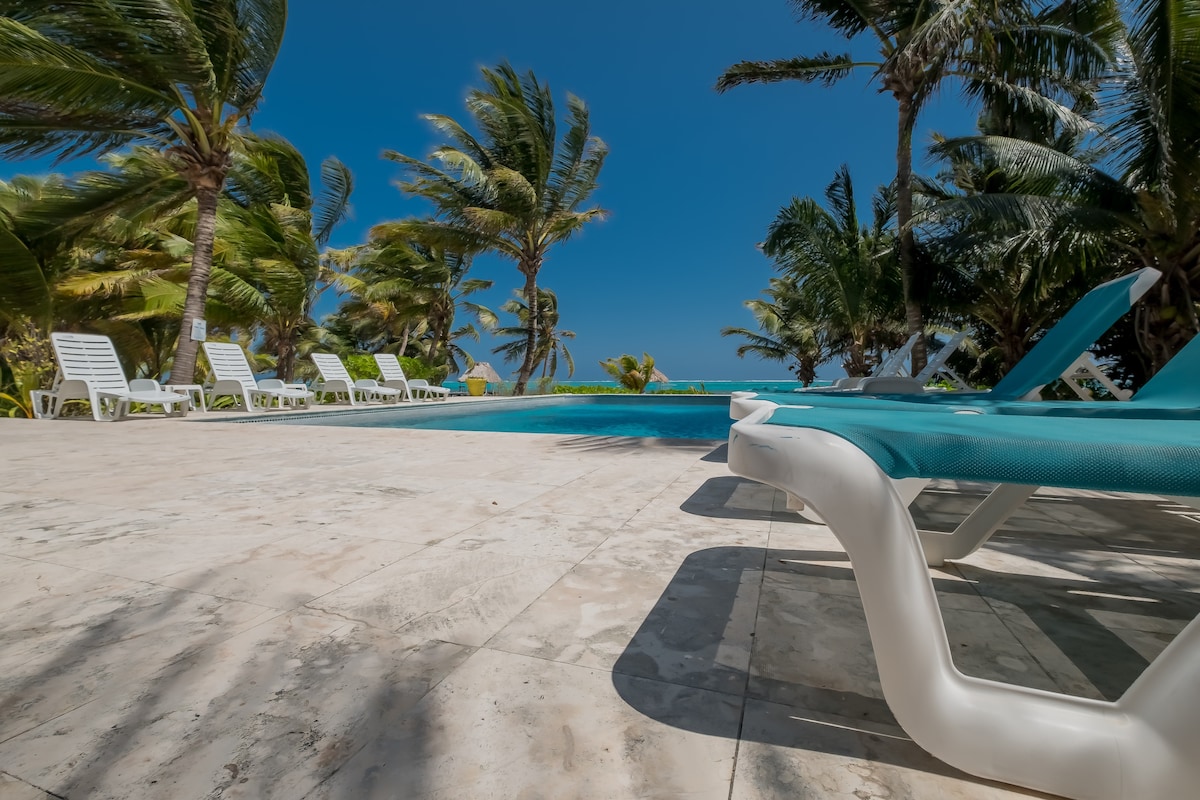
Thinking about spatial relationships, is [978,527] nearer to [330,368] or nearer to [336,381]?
[336,381]

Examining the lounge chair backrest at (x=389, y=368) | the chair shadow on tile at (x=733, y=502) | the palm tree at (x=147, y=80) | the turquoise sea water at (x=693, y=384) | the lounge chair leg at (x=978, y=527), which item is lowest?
the chair shadow on tile at (x=733, y=502)

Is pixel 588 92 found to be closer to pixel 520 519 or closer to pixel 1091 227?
pixel 1091 227

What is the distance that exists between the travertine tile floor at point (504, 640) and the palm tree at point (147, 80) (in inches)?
289

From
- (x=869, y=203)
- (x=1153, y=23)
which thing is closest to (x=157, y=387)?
(x=1153, y=23)

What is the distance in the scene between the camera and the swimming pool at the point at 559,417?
350 inches

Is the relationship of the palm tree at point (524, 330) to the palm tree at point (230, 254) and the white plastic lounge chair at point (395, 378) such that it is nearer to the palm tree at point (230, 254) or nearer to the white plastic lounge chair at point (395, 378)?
the white plastic lounge chair at point (395, 378)

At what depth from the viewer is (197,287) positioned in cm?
871

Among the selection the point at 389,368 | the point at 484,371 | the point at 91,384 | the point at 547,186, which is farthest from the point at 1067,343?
the point at 484,371

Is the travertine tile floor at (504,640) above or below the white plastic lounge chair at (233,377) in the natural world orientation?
below

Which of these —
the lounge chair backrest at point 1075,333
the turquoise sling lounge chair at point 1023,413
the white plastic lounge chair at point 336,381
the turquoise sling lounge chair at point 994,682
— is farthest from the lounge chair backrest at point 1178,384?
the white plastic lounge chair at point 336,381

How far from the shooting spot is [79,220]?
9047 mm

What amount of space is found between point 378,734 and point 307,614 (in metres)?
0.64

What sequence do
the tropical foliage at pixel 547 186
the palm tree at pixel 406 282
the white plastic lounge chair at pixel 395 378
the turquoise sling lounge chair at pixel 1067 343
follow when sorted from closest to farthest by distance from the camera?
the turquoise sling lounge chair at pixel 1067 343
the tropical foliage at pixel 547 186
the white plastic lounge chair at pixel 395 378
the palm tree at pixel 406 282

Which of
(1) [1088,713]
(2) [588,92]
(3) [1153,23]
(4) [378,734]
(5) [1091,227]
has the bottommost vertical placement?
(4) [378,734]
